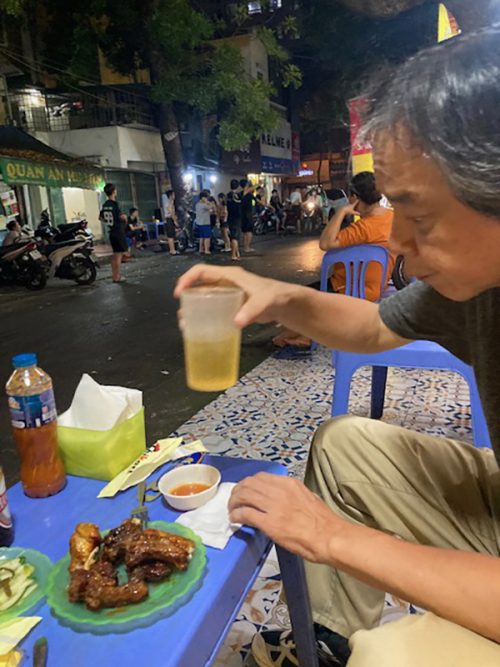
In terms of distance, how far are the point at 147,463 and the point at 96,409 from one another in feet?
0.70

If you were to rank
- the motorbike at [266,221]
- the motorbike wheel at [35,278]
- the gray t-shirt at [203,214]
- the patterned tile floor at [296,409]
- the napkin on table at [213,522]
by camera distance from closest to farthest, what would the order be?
the napkin on table at [213,522]
the patterned tile floor at [296,409]
the motorbike wheel at [35,278]
the gray t-shirt at [203,214]
the motorbike at [266,221]

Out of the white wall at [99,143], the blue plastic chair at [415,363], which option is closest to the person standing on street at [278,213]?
the white wall at [99,143]

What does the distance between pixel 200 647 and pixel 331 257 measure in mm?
3327

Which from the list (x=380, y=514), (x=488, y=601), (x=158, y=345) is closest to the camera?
(x=488, y=601)

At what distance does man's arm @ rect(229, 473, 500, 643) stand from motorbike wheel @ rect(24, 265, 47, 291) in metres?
8.79

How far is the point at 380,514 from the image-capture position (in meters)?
1.38

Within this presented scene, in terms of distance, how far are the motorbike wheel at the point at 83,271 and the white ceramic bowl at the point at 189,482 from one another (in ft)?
28.4

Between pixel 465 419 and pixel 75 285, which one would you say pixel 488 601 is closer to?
pixel 465 419

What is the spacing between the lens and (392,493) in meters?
1.38

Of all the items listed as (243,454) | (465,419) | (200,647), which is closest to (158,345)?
(243,454)

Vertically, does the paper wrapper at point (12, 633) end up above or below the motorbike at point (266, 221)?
above

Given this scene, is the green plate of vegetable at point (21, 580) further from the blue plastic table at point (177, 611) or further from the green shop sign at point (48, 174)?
the green shop sign at point (48, 174)

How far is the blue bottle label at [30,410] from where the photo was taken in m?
1.28

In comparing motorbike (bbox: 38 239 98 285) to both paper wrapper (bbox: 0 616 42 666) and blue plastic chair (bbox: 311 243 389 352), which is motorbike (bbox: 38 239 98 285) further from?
paper wrapper (bbox: 0 616 42 666)
